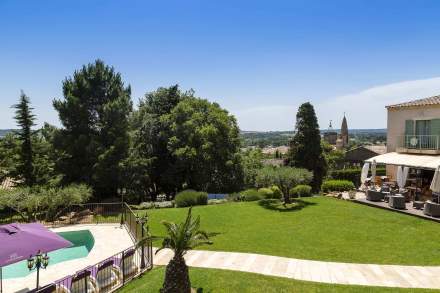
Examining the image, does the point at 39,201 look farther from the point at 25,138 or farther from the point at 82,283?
the point at 82,283

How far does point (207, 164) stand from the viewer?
1599 inches

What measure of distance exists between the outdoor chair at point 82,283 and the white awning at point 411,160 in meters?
22.3

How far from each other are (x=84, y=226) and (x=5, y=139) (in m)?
16.3

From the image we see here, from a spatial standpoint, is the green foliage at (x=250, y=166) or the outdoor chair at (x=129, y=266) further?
the green foliage at (x=250, y=166)

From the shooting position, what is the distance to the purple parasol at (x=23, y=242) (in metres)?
12.1

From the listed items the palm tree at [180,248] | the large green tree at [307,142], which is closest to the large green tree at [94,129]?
the large green tree at [307,142]

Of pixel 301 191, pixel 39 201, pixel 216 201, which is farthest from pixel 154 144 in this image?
pixel 301 191

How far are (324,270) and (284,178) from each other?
13048 mm

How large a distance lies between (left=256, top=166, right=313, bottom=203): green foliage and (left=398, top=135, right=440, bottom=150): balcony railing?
30.2 feet

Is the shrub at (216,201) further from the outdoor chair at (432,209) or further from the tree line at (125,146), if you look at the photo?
the outdoor chair at (432,209)

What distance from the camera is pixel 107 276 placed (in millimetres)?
13648

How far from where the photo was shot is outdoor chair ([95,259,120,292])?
43.3 ft


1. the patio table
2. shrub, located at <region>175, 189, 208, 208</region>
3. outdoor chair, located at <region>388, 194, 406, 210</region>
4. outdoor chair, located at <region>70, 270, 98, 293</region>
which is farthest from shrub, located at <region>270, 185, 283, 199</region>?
outdoor chair, located at <region>70, 270, 98, 293</region>

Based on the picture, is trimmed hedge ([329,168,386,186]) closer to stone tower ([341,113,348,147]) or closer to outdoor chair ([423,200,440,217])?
outdoor chair ([423,200,440,217])
